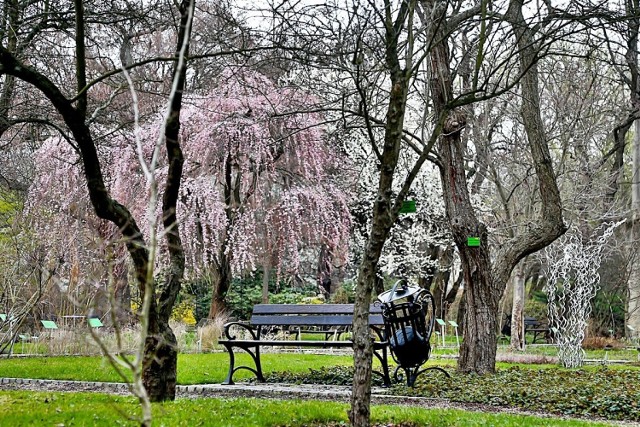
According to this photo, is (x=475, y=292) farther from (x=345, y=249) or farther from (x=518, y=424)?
(x=345, y=249)

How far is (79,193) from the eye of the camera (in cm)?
1443

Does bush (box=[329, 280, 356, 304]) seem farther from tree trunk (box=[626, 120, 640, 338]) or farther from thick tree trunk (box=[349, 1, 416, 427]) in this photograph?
thick tree trunk (box=[349, 1, 416, 427])

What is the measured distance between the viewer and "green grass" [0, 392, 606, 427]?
14.6 feet

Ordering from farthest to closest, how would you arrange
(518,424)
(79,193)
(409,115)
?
(409,115)
(79,193)
(518,424)

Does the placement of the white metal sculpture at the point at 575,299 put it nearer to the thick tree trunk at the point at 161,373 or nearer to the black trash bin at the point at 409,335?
the black trash bin at the point at 409,335

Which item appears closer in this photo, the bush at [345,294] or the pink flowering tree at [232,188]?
the pink flowering tree at [232,188]

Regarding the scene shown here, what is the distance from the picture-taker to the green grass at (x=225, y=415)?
4445mm

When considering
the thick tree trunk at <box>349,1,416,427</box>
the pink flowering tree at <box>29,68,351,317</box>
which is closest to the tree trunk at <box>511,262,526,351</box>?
the pink flowering tree at <box>29,68,351,317</box>

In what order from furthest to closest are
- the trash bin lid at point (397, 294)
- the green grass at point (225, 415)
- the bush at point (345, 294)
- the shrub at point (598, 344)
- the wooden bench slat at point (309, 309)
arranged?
the bush at point (345, 294) → the shrub at point (598, 344) → the wooden bench slat at point (309, 309) → the trash bin lid at point (397, 294) → the green grass at point (225, 415)

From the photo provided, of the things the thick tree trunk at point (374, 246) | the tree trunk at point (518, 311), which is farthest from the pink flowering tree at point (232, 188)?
the thick tree trunk at point (374, 246)

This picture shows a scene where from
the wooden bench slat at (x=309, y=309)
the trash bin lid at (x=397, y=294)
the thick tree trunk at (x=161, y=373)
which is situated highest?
the trash bin lid at (x=397, y=294)

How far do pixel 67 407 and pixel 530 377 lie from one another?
5453mm

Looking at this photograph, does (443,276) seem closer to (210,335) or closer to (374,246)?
(210,335)

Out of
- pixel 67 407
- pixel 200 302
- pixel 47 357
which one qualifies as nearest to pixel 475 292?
pixel 67 407
